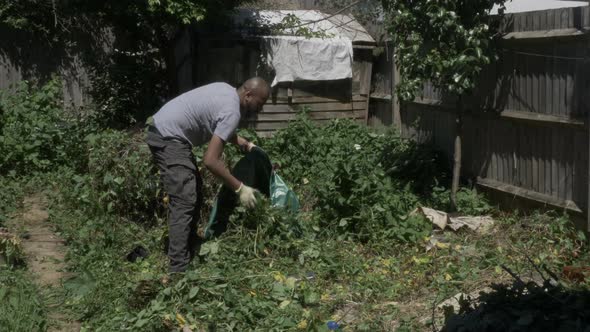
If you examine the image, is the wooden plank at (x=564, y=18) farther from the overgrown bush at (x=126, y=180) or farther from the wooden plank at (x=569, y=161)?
the overgrown bush at (x=126, y=180)

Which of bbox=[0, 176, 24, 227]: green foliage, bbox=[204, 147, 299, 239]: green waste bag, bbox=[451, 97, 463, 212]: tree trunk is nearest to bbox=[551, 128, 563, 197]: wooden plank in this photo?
bbox=[451, 97, 463, 212]: tree trunk

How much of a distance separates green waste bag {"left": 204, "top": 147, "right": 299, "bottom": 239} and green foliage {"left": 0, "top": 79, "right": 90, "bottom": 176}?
3.57 meters

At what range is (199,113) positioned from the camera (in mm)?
6473

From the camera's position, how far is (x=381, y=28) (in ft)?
39.6

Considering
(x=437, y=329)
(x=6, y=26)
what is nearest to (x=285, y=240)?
(x=437, y=329)

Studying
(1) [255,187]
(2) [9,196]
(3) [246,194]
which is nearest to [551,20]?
(1) [255,187]

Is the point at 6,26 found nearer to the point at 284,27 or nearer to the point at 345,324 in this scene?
the point at 284,27

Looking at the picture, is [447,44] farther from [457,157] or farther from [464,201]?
[464,201]

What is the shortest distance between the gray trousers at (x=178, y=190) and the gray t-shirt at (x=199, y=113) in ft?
0.28

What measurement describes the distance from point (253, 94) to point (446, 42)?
226 cm

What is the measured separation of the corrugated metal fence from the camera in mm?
6773

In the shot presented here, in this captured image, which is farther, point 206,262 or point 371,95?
point 371,95

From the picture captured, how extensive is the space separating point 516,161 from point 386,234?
63.7 inches

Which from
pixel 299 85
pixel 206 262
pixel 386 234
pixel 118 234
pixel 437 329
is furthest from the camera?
pixel 299 85
